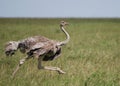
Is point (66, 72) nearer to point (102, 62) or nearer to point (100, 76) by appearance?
point (100, 76)

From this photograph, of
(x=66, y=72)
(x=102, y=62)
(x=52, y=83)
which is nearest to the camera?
(x=52, y=83)

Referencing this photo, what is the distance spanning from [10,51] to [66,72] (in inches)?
52.8

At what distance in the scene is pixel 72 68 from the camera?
29.1 ft

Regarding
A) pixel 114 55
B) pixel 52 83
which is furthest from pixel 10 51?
pixel 114 55

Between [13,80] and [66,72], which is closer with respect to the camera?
[13,80]

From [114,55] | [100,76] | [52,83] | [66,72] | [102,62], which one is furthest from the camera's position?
[114,55]

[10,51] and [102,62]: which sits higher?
[10,51]

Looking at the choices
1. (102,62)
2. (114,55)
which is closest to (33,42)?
(102,62)

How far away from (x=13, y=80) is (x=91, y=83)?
1427mm

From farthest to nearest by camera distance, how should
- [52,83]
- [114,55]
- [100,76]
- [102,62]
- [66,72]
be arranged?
1. [114,55]
2. [102,62]
3. [66,72]
4. [100,76]
5. [52,83]

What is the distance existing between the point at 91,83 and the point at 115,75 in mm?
1111

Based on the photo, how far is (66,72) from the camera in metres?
8.46

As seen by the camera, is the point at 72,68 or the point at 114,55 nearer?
the point at 72,68

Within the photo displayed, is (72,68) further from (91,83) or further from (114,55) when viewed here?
(114,55)
